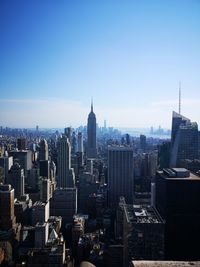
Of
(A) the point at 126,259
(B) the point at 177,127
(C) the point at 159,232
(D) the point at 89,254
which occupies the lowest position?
(D) the point at 89,254

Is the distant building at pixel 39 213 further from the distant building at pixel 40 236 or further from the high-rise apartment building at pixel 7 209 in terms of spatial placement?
the distant building at pixel 40 236

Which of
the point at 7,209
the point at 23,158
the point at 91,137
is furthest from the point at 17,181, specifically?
the point at 91,137

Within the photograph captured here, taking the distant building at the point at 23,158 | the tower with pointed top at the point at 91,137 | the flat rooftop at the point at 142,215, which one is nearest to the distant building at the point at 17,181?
the distant building at the point at 23,158

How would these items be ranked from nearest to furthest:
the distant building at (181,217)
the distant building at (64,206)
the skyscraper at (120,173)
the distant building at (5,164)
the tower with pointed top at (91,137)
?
the distant building at (181,217), the distant building at (64,206), the skyscraper at (120,173), the distant building at (5,164), the tower with pointed top at (91,137)

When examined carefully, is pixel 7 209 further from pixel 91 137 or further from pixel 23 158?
pixel 91 137

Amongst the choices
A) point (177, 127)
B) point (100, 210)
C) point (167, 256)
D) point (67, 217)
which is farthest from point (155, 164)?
point (167, 256)

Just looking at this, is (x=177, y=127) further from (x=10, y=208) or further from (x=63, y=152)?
(x=10, y=208)
